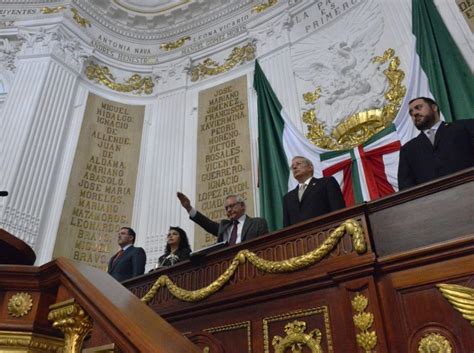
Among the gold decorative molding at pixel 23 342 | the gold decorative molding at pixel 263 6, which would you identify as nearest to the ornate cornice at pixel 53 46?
the gold decorative molding at pixel 263 6

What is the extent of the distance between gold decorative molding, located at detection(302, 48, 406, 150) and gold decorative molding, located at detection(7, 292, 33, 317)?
13.8 feet

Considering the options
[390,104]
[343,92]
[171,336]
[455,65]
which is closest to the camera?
[171,336]

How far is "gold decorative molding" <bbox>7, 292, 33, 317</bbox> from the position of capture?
1250 millimetres

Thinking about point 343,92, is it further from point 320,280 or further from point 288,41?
point 320,280

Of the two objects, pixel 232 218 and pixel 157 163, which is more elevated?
pixel 157 163

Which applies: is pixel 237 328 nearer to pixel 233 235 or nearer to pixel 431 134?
pixel 233 235

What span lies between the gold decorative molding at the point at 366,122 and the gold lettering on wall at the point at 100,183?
298cm

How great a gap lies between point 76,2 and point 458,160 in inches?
284

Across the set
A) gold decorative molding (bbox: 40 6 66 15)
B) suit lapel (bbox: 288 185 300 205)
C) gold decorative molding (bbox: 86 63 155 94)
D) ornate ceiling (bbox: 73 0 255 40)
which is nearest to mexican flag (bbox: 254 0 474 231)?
suit lapel (bbox: 288 185 300 205)

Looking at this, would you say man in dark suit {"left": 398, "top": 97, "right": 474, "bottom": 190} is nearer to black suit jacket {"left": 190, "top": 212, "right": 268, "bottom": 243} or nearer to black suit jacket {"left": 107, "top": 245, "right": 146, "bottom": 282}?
black suit jacket {"left": 190, "top": 212, "right": 268, "bottom": 243}

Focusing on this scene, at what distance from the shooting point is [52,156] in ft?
19.1

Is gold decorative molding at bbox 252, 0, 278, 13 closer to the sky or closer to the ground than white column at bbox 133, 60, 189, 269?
closer to the sky

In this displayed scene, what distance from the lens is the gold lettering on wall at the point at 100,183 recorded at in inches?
221

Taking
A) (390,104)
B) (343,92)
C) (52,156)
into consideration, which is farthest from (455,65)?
(52,156)
